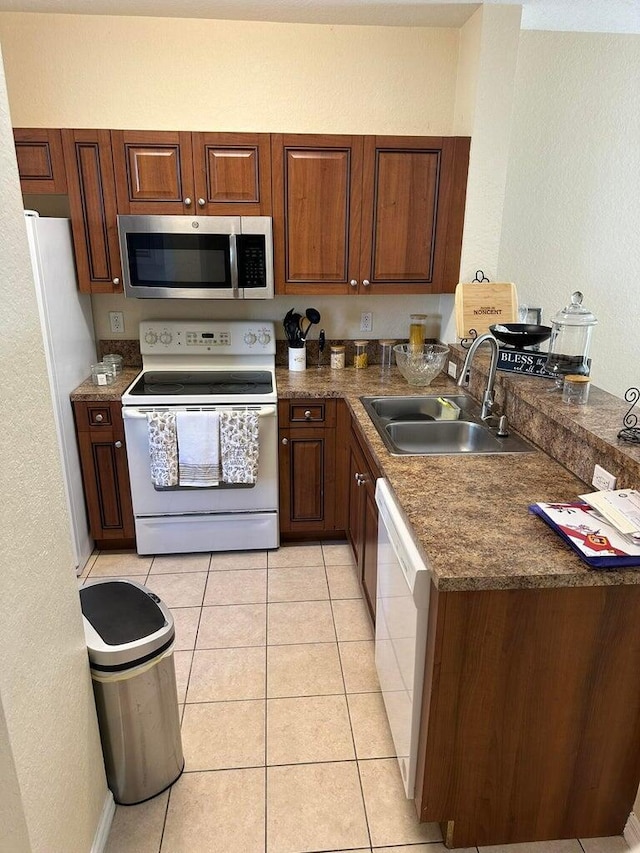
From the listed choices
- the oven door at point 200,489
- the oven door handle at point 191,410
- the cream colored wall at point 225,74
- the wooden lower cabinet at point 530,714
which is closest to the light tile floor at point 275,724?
the wooden lower cabinet at point 530,714

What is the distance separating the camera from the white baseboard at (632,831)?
1457mm

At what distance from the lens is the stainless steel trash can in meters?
1.51

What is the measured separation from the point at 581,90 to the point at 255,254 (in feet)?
6.27

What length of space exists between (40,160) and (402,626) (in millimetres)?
2547

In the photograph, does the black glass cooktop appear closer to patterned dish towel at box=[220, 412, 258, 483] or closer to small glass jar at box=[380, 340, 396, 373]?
patterned dish towel at box=[220, 412, 258, 483]

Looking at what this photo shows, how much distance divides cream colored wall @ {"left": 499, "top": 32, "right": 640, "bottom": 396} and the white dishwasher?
6.77ft

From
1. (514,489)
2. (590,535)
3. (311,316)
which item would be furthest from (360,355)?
(590,535)

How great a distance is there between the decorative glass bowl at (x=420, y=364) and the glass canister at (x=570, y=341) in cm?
61

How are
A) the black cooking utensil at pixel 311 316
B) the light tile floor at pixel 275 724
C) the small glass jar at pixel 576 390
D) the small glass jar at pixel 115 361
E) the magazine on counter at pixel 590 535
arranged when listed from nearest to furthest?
the magazine on counter at pixel 590 535, the light tile floor at pixel 275 724, the small glass jar at pixel 576 390, the small glass jar at pixel 115 361, the black cooking utensil at pixel 311 316

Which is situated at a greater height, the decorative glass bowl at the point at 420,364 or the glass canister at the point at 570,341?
the glass canister at the point at 570,341

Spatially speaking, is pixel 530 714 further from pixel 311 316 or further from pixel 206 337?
pixel 206 337

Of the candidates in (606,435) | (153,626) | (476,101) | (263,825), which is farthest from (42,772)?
(476,101)

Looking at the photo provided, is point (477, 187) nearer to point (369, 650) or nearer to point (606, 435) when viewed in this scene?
point (606, 435)

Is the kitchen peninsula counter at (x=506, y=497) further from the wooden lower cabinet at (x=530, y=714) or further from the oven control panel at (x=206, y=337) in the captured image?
the oven control panel at (x=206, y=337)
